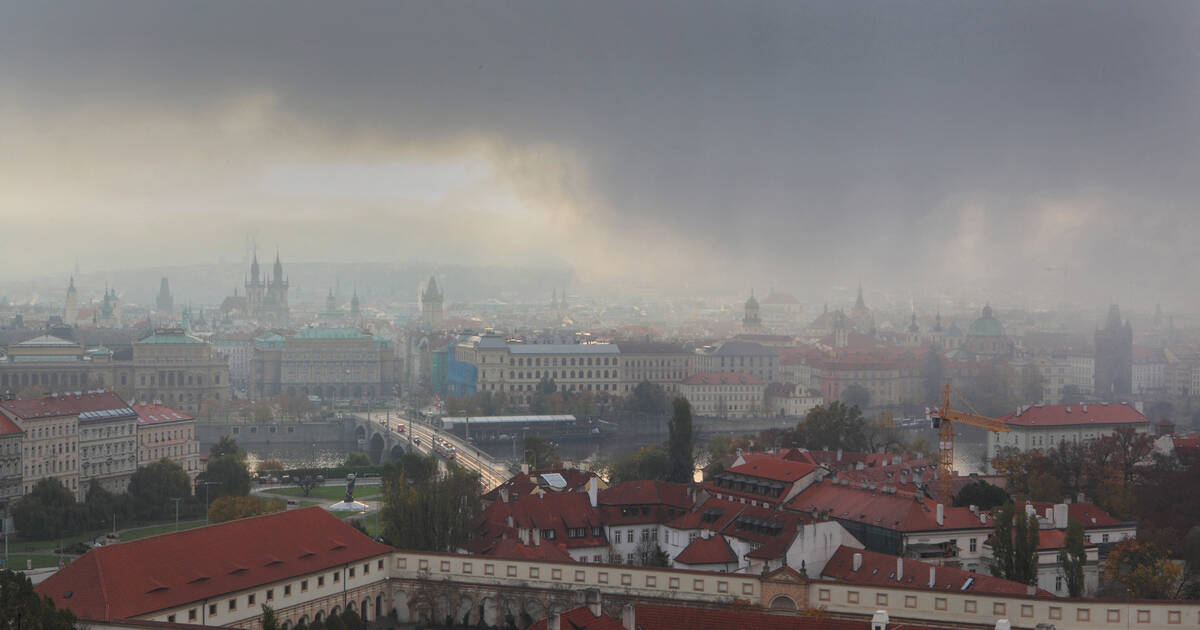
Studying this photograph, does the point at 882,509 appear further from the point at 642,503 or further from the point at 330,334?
the point at 330,334

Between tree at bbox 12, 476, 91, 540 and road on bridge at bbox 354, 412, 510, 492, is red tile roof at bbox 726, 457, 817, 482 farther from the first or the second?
tree at bbox 12, 476, 91, 540

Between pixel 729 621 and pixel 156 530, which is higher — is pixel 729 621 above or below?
above

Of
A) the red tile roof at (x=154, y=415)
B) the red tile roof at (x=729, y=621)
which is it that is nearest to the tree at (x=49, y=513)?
the red tile roof at (x=154, y=415)

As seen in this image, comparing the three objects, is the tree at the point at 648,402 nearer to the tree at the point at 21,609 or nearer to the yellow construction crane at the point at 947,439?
the yellow construction crane at the point at 947,439

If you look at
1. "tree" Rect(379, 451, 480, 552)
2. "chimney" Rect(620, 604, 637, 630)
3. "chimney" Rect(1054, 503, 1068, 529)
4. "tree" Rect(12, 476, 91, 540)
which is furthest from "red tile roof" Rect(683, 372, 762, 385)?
"chimney" Rect(620, 604, 637, 630)

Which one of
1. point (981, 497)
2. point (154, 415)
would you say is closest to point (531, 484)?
point (981, 497)

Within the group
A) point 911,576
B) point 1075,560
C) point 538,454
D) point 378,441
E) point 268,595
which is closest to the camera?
point 268,595
